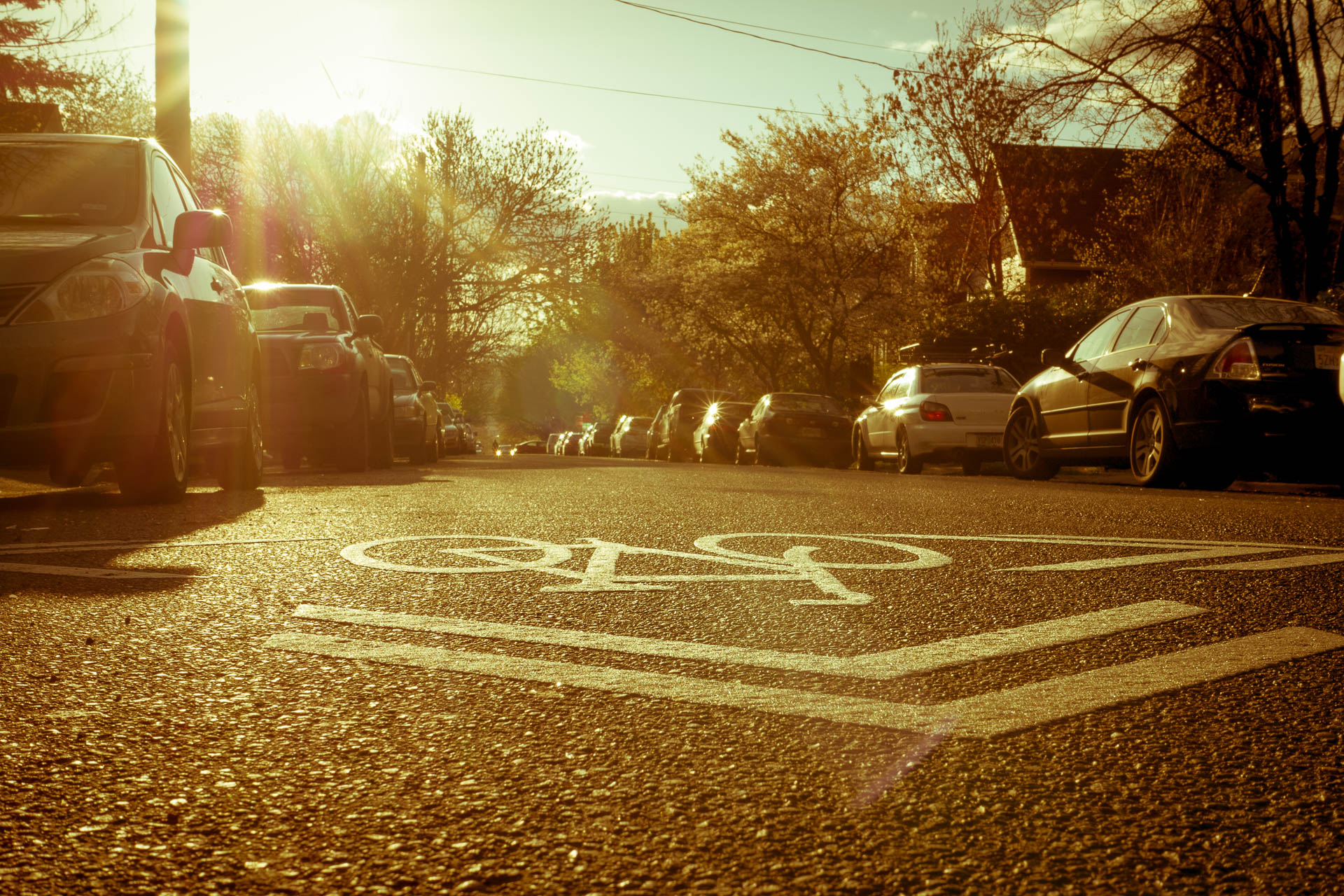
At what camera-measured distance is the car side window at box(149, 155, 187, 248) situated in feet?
25.5

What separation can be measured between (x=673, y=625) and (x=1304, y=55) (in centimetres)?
1940

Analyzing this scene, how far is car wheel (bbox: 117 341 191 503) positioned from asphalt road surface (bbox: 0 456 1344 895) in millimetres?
1716

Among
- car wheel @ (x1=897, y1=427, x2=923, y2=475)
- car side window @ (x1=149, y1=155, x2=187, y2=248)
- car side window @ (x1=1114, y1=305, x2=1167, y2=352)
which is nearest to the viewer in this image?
car side window @ (x1=149, y1=155, x2=187, y2=248)

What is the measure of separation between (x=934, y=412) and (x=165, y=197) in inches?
443

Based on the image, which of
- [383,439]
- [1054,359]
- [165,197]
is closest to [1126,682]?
[165,197]

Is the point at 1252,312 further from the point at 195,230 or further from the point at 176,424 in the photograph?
the point at 176,424

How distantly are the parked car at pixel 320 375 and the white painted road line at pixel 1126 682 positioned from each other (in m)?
9.61

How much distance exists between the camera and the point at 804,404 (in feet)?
79.9

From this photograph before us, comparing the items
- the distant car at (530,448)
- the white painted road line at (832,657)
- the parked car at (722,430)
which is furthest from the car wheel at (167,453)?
the distant car at (530,448)

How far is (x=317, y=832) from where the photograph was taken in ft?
6.31

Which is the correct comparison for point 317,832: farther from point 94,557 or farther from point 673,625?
point 94,557

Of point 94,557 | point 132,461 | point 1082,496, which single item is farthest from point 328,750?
point 1082,496

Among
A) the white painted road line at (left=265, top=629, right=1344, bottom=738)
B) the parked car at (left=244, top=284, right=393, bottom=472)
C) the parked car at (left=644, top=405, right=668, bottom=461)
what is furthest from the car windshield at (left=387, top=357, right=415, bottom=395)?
the white painted road line at (left=265, top=629, right=1344, bottom=738)

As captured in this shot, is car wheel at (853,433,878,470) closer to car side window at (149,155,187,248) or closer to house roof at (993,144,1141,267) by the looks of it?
car side window at (149,155,187,248)
